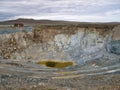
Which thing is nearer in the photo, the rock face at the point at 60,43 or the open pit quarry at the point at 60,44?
the open pit quarry at the point at 60,44

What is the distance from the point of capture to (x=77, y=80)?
24266mm

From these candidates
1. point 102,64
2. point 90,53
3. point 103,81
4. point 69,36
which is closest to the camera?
point 103,81

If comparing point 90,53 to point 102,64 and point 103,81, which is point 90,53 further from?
point 103,81

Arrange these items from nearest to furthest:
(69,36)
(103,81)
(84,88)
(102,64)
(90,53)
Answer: (84,88) < (103,81) < (102,64) < (90,53) < (69,36)

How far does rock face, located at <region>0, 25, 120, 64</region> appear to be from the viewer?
49.1 meters

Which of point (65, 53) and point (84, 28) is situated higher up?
point (84, 28)

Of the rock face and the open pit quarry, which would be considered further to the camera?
the rock face

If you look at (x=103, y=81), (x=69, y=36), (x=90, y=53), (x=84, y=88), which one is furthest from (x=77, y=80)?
(x=69, y=36)

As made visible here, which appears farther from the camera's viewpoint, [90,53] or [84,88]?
[90,53]

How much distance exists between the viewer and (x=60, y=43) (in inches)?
2029

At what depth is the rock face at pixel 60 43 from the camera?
49125 mm

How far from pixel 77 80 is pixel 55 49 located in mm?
26367

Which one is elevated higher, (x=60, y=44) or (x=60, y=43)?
(x=60, y=43)

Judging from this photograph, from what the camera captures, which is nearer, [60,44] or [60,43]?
[60,44]
